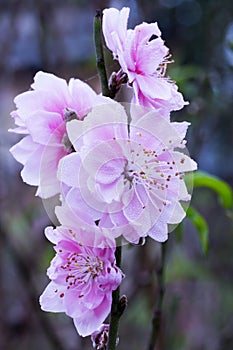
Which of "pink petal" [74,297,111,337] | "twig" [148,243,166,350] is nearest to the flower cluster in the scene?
"pink petal" [74,297,111,337]

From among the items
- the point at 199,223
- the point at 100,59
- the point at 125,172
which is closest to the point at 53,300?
the point at 125,172

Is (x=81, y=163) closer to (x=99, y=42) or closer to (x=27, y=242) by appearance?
(x=99, y=42)

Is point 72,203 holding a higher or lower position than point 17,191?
higher

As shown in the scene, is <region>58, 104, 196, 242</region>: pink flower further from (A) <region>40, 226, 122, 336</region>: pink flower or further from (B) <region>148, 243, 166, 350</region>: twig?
(B) <region>148, 243, 166, 350</region>: twig

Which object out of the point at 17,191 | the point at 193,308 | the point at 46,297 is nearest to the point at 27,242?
the point at 17,191

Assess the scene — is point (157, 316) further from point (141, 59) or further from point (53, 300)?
point (141, 59)

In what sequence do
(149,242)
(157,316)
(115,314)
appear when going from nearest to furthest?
(115,314) → (157,316) → (149,242)

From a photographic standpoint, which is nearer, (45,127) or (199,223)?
(45,127)

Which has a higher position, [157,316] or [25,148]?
[25,148]
